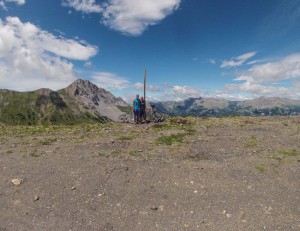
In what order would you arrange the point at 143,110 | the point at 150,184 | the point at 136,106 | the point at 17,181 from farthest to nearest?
the point at 143,110
the point at 136,106
the point at 17,181
the point at 150,184

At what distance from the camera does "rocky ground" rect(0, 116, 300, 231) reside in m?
10.4

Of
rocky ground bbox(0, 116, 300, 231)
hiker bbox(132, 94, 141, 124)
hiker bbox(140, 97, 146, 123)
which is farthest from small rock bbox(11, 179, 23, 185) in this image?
hiker bbox(140, 97, 146, 123)

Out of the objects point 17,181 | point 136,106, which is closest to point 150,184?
point 17,181

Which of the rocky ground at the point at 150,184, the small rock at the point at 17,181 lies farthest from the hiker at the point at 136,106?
the small rock at the point at 17,181

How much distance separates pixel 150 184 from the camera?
13.3m

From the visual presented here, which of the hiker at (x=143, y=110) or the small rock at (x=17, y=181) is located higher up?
the hiker at (x=143, y=110)

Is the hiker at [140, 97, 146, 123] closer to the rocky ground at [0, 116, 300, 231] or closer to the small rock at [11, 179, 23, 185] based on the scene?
the rocky ground at [0, 116, 300, 231]

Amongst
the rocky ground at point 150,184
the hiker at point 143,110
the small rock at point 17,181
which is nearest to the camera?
the rocky ground at point 150,184

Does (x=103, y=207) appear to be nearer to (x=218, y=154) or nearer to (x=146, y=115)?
(x=218, y=154)

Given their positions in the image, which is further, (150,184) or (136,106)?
(136,106)

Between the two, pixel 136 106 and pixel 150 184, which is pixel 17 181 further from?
pixel 136 106

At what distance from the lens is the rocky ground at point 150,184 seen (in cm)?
1045

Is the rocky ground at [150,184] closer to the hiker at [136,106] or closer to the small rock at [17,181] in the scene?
the small rock at [17,181]

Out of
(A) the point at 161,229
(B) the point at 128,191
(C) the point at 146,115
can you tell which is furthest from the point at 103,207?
(C) the point at 146,115
